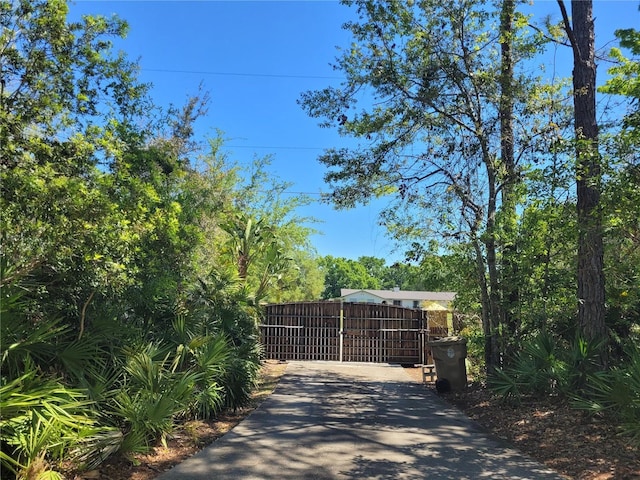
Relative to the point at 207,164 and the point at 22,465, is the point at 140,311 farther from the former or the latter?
the point at 207,164

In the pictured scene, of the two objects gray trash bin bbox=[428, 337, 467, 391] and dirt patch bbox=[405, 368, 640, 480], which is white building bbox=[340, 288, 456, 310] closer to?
gray trash bin bbox=[428, 337, 467, 391]

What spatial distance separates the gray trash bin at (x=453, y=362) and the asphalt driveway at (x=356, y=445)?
0.78 metres

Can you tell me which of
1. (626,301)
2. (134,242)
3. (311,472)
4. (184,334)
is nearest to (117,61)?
(134,242)

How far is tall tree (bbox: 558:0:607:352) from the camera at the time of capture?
7711mm

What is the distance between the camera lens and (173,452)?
19.7 feet

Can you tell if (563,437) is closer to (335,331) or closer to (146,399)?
(146,399)

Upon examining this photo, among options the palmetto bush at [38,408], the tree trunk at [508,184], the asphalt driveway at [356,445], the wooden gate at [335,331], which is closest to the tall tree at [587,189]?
the tree trunk at [508,184]

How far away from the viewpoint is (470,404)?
9.68m

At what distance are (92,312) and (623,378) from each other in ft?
23.1

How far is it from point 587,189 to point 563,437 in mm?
4085

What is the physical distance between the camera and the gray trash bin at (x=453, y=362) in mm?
11203

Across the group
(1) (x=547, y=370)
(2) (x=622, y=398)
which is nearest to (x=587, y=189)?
(1) (x=547, y=370)

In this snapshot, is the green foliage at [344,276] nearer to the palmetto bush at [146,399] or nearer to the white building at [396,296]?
the white building at [396,296]

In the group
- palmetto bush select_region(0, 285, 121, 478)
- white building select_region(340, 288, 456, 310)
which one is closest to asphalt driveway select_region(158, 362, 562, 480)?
palmetto bush select_region(0, 285, 121, 478)
